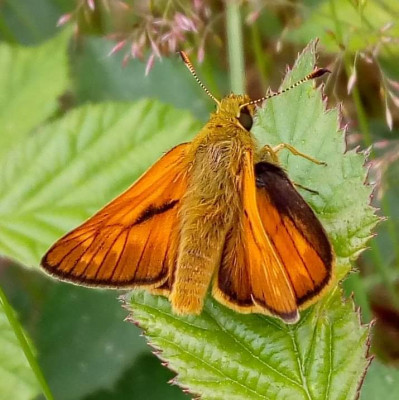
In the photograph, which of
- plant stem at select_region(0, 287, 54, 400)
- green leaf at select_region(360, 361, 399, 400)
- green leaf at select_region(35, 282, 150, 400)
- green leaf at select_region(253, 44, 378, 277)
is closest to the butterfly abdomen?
green leaf at select_region(253, 44, 378, 277)

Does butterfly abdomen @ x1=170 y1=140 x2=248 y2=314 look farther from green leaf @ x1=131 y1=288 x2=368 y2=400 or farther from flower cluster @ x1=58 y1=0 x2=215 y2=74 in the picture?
flower cluster @ x1=58 y1=0 x2=215 y2=74

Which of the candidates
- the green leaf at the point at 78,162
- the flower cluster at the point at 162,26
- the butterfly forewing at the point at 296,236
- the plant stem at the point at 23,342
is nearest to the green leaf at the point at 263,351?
the butterfly forewing at the point at 296,236

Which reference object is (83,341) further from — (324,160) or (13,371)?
(324,160)

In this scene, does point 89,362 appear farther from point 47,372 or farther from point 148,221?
point 148,221

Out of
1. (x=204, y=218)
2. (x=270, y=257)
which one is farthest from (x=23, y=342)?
(x=270, y=257)

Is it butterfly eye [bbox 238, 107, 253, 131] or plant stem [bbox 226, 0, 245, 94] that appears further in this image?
plant stem [bbox 226, 0, 245, 94]

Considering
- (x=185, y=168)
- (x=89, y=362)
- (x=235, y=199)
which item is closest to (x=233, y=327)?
(x=235, y=199)
